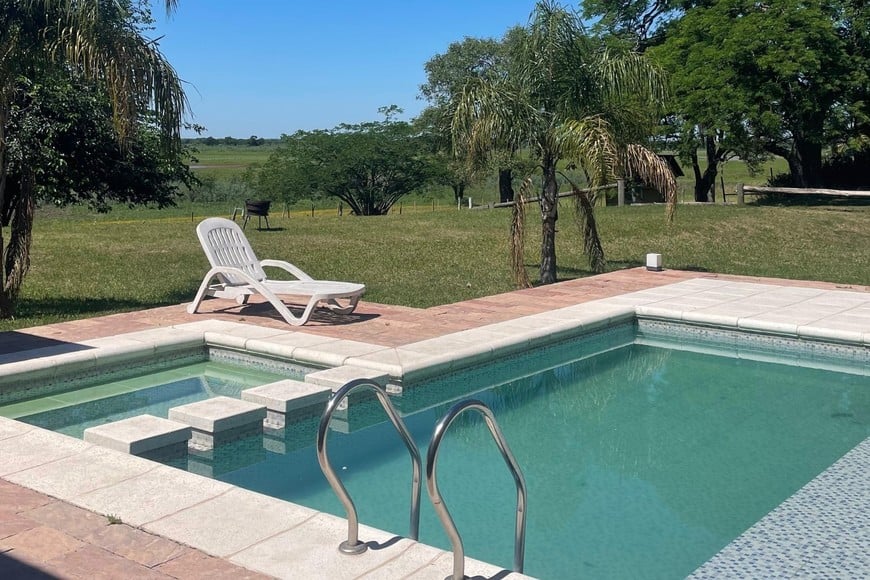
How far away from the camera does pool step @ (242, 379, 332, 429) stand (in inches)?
257

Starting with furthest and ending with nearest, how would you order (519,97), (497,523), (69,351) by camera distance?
1. (519,97)
2. (69,351)
3. (497,523)

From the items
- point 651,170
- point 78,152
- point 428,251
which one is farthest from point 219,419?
point 78,152

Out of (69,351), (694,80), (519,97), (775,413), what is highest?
(694,80)

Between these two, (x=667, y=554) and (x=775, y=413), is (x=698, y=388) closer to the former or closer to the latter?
(x=775, y=413)

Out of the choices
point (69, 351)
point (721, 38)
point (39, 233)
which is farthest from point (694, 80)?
point (69, 351)

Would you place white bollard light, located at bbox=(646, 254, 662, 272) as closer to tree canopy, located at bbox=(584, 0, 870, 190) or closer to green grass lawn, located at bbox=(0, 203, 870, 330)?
green grass lawn, located at bbox=(0, 203, 870, 330)

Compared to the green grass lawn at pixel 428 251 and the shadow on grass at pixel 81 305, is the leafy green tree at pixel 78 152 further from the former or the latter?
the shadow on grass at pixel 81 305

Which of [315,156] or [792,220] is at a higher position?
[315,156]

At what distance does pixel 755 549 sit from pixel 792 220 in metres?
17.1

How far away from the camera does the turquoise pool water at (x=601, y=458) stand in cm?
489

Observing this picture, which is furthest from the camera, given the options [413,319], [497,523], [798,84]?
[798,84]

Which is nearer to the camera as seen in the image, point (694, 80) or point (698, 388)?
point (698, 388)

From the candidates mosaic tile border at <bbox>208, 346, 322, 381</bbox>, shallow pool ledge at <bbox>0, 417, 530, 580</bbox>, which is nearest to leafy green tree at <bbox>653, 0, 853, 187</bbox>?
mosaic tile border at <bbox>208, 346, 322, 381</bbox>

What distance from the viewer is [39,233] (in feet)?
66.5
